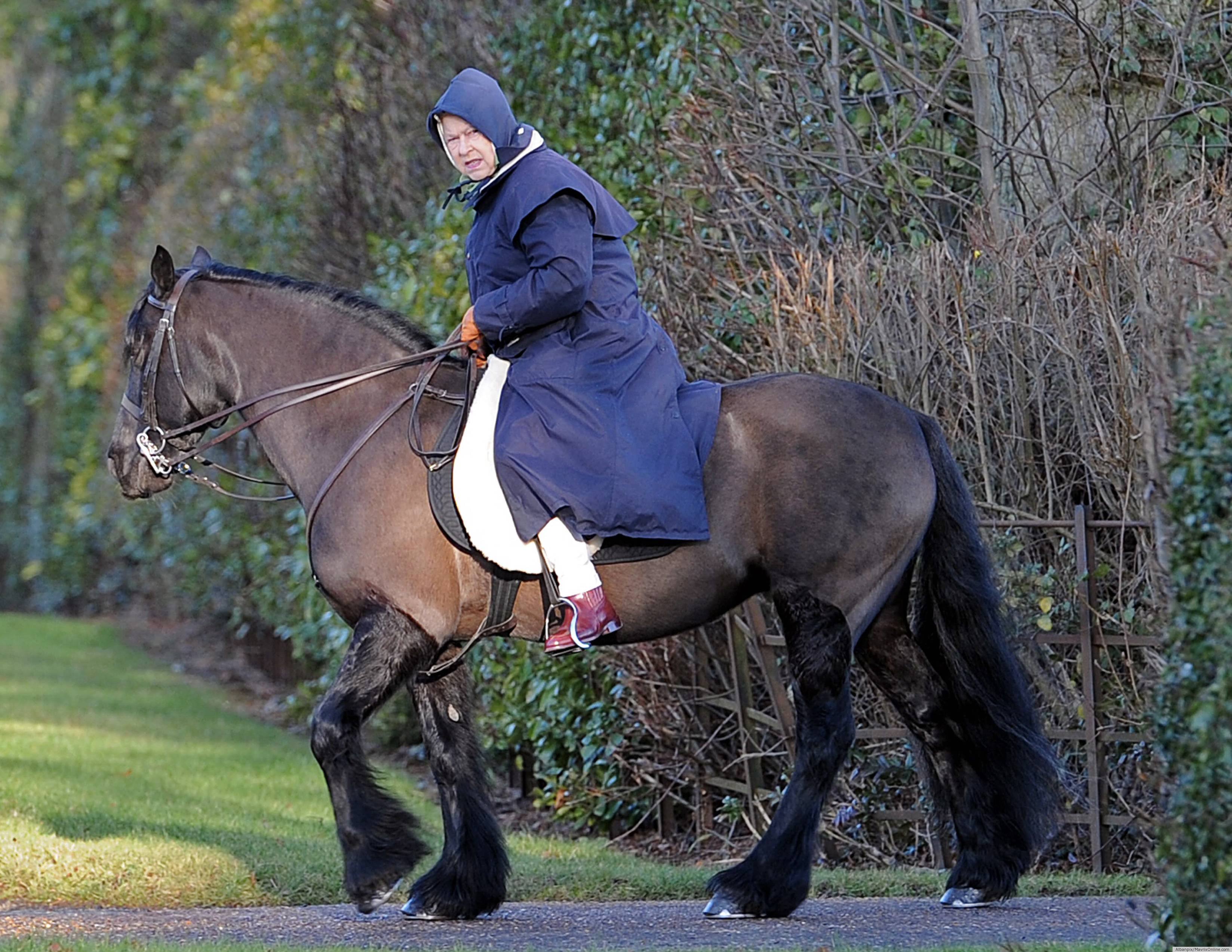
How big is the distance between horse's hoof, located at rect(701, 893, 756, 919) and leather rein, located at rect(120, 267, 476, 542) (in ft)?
6.17

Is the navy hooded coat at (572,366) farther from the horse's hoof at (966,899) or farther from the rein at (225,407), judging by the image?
the horse's hoof at (966,899)

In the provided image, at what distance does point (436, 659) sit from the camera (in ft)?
19.6

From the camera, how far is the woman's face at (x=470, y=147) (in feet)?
18.7

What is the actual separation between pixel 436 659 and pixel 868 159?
384 cm

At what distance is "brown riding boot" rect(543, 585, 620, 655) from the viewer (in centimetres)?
557

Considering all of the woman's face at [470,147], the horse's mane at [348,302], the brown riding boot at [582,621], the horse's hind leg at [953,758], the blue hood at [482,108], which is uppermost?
the blue hood at [482,108]

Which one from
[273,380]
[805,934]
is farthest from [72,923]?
[805,934]

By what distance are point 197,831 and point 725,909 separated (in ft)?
10.3

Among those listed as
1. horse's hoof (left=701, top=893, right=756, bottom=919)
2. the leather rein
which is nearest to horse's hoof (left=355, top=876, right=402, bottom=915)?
horse's hoof (left=701, top=893, right=756, bottom=919)

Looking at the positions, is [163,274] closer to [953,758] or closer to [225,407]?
[225,407]

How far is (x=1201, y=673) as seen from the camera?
389 centimetres

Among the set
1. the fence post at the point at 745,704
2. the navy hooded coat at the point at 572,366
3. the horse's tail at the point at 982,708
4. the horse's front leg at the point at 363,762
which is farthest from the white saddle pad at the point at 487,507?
the fence post at the point at 745,704

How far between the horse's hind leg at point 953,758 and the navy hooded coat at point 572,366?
3.22 feet

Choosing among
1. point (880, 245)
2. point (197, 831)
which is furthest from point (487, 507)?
point (880, 245)
